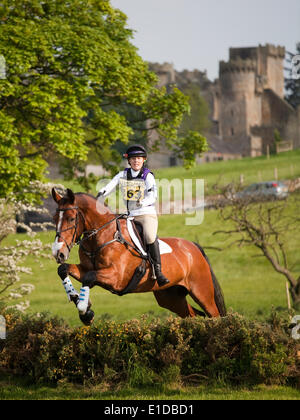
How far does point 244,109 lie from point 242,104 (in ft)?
3.96

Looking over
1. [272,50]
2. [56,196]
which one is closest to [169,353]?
[56,196]

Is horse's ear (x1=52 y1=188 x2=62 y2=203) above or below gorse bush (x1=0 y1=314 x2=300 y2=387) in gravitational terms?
above

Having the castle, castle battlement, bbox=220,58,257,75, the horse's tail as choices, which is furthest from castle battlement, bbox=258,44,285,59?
the horse's tail


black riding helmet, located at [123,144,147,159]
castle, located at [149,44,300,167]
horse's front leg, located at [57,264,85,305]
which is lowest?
horse's front leg, located at [57,264,85,305]

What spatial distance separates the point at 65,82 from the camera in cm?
1727

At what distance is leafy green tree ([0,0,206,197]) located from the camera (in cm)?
1644

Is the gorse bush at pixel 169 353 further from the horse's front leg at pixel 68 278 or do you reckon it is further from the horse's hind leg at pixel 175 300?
the horse's front leg at pixel 68 278

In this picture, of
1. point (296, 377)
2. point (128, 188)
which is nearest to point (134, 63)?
point (128, 188)

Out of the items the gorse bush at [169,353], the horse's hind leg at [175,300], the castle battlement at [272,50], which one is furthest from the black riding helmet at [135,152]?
the castle battlement at [272,50]

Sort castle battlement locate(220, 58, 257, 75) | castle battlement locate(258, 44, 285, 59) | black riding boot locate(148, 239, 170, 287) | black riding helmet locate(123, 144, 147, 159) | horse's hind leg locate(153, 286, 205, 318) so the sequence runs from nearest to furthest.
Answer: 1. black riding helmet locate(123, 144, 147, 159)
2. black riding boot locate(148, 239, 170, 287)
3. horse's hind leg locate(153, 286, 205, 318)
4. castle battlement locate(220, 58, 257, 75)
5. castle battlement locate(258, 44, 285, 59)

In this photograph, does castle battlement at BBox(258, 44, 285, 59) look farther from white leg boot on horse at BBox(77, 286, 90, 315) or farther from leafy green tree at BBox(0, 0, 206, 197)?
white leg boot on horse at BBox(77, 286, 90, 315)

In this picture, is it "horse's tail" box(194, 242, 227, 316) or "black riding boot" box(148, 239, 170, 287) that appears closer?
"black riding boot" box(148, 239, 170, 287)

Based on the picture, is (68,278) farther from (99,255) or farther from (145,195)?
(145,195)

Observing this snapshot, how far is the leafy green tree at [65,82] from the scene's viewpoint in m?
16.4
